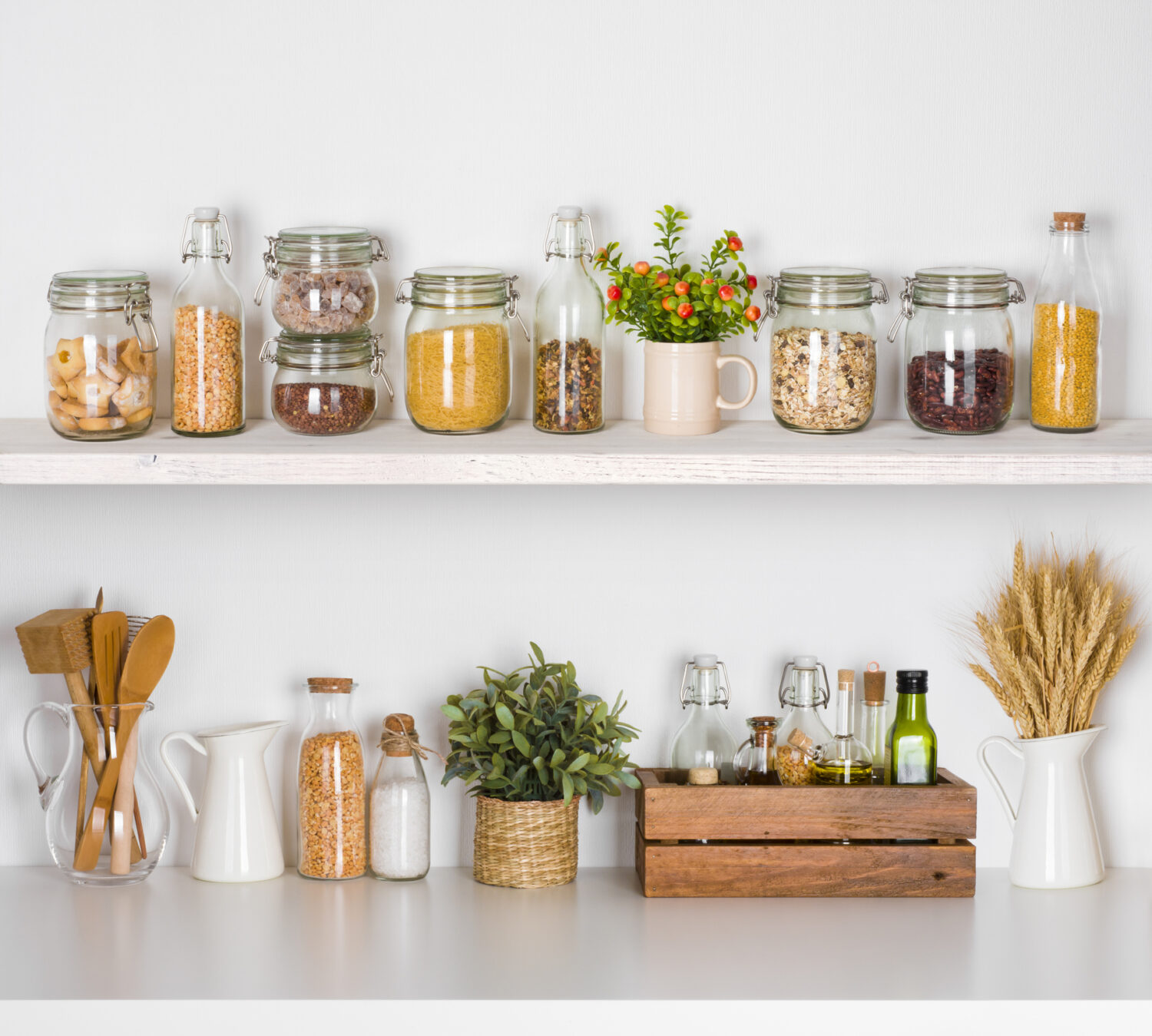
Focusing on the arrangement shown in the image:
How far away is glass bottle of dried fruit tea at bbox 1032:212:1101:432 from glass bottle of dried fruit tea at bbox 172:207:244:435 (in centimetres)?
86

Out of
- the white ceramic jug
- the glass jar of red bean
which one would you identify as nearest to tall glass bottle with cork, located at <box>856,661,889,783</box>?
the glass jar of red bean

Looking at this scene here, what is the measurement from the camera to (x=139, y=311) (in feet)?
4.50

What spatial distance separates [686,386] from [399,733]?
0.52 metres

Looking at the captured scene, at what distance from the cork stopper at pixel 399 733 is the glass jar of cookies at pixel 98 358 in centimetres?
43

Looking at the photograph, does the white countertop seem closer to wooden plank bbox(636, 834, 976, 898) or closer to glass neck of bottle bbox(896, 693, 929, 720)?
wooden plank bbox(636, 834, 976, 898)

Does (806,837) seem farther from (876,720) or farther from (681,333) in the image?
(681,333)

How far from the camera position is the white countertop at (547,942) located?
123 cm

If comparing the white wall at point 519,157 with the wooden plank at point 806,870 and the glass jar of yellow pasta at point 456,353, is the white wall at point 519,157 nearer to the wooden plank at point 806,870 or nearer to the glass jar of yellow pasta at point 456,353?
the glass jar of yellow pasta at point 456,353

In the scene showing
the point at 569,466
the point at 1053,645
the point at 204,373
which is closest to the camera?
the point at 569,466

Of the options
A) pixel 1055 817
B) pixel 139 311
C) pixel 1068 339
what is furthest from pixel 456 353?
pixel 1055 817

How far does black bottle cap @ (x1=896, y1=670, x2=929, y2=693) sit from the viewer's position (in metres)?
1.49

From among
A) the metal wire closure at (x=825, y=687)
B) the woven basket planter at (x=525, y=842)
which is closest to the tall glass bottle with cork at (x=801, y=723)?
the metal wire closure at (x=825, y=687)

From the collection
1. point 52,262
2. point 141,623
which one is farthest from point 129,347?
point 141,623

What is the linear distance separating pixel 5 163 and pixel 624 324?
0.73 metres
